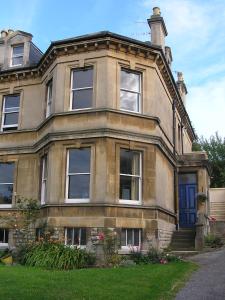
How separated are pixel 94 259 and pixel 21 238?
4.53 metres

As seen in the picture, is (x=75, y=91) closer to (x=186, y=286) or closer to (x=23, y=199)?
(x=23, y=199)

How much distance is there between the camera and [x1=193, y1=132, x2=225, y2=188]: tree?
1687 inches

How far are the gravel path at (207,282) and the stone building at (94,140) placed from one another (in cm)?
260

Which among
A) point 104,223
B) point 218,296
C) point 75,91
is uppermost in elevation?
point 75,91

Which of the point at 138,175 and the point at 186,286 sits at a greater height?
the point at 138,175

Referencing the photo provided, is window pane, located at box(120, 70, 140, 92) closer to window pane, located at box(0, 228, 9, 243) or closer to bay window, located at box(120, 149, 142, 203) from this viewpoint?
bay window, located at box(120, 149, 142, 203)

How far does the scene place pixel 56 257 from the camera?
13688mm

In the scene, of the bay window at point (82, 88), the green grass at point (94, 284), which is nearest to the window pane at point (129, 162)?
the bay window at point (82, 88)

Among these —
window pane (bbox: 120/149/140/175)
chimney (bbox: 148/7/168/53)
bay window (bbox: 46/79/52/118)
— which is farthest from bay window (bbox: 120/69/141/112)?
bay window (bbox: 46/79/52/118)

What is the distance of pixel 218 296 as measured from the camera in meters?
8.69

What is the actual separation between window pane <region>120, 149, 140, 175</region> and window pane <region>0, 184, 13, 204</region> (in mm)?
6065

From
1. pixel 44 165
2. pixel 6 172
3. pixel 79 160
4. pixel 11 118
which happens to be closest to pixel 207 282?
pixel 79 160

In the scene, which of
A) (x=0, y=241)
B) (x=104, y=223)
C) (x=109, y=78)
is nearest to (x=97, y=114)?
(x=109, y=78)

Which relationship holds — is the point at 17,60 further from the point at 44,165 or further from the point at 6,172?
the point at 44,165
